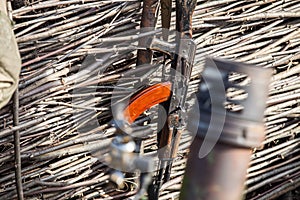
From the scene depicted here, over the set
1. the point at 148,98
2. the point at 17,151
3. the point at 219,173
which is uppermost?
the point at 219,173

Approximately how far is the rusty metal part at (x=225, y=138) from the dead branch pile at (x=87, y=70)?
1394 millimetres

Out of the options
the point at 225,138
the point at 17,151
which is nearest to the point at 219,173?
the point at 225,138

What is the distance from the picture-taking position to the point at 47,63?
2.15 metres

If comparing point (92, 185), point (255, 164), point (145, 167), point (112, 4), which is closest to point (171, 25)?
point (112, 4)

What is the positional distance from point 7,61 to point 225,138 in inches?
28.3

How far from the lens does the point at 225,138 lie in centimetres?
77

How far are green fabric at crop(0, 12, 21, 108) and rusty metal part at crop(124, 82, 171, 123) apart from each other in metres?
0.72

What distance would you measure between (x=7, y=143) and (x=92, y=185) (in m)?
0.50

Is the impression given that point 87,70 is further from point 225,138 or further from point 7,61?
point 225,138

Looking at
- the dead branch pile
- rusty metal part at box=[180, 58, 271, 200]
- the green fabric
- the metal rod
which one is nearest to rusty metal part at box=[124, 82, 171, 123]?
the dead branch pile

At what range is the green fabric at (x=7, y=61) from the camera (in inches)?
50.7

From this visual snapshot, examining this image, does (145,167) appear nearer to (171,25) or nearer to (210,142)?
(210,142)

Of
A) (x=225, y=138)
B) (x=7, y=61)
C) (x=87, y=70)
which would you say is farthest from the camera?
(x=87, y=70)

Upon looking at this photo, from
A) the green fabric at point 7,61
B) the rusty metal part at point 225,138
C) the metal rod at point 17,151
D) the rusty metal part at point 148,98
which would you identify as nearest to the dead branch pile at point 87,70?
the metal rod at point 17,151
